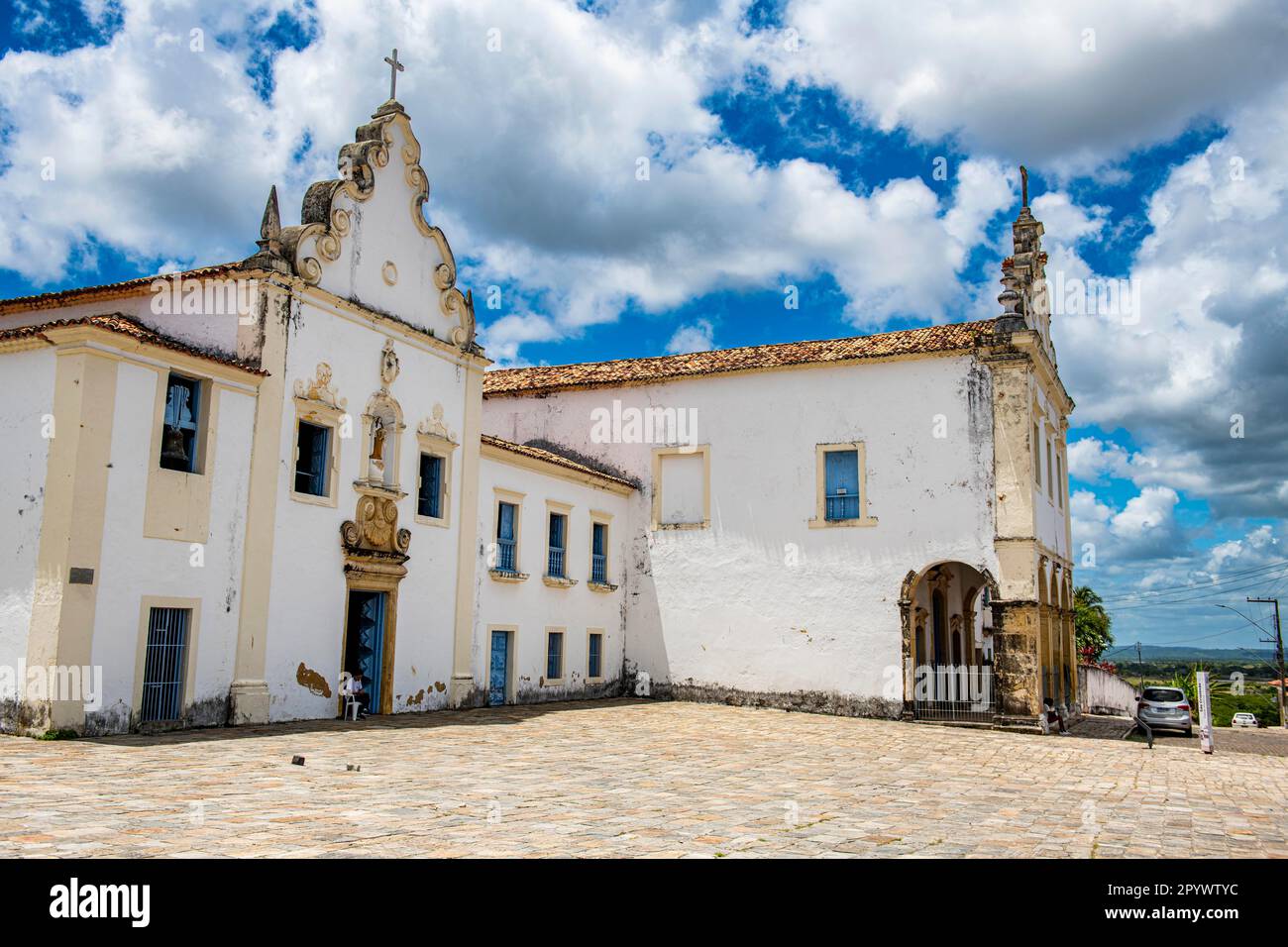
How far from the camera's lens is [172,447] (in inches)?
561

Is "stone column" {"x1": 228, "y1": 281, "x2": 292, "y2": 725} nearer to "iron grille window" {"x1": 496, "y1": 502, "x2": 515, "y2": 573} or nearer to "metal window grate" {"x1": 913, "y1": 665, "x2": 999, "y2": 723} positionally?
"iron grille window" {"x1": 496, "y1": 502, "x2": 515, "y2": 573}

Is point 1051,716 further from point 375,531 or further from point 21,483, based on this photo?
point 21,483

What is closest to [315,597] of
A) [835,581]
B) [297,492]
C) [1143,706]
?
[297,492]

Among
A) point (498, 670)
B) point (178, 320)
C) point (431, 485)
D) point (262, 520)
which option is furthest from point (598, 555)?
point (178, 320)

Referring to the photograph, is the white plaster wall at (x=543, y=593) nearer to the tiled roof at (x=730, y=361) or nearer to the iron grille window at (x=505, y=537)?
the iron grille window at (x=505, y=537)

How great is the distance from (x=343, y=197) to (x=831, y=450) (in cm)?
1176

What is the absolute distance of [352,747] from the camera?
12930 mm

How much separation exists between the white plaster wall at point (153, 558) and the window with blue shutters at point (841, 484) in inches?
505

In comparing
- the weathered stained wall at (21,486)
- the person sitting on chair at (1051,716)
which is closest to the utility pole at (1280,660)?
the person sitting on chair at (1051,716)

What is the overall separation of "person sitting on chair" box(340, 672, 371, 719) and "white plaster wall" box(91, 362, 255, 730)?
91.5 inches

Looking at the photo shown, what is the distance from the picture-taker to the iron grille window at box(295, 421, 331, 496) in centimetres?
1647

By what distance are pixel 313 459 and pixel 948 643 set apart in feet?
57.3

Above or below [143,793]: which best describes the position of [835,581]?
above
